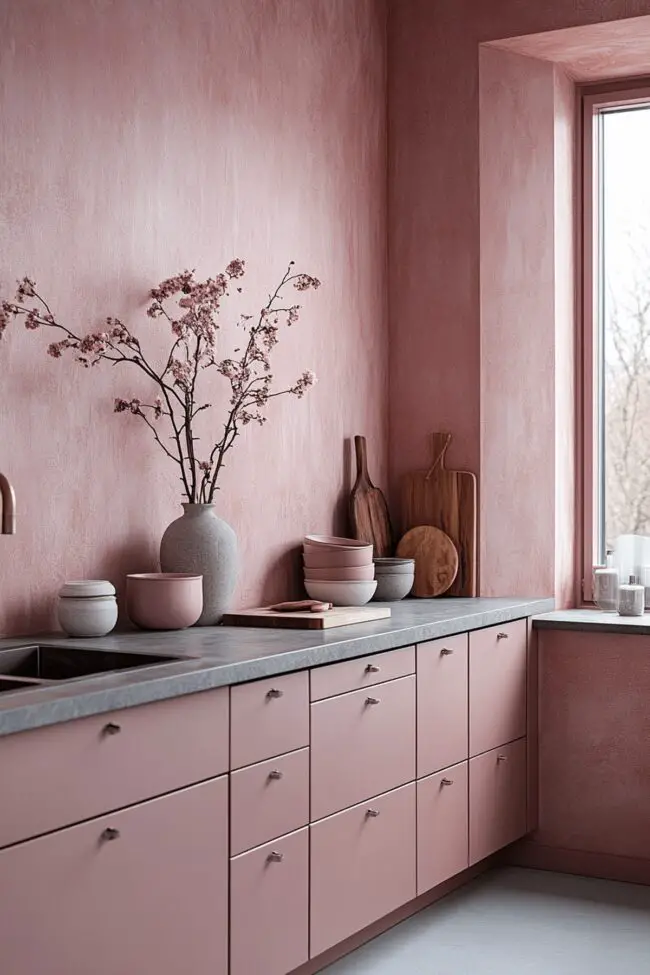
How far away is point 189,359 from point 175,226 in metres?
0.35

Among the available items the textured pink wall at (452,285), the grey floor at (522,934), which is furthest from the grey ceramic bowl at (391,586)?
the grey floor at (522,934)

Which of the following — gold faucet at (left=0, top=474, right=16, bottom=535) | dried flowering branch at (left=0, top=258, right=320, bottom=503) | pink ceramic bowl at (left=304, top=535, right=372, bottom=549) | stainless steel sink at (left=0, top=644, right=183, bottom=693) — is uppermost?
dried flowering branch at (left=0, top=258, right=320, bottom=503)

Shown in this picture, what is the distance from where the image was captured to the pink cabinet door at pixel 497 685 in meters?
3.66

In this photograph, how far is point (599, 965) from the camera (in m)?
3.22

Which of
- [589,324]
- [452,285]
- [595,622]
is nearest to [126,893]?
[595,622]

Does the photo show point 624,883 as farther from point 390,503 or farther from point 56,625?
point 56,625

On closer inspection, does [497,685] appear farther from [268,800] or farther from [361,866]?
[268,800]

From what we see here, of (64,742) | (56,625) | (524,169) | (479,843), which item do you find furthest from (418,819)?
(524,169)

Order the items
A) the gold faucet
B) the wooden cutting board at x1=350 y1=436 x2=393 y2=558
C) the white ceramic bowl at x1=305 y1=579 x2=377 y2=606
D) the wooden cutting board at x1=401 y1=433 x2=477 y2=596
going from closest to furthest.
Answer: the gold faucet
the white ceramic bowl at x1=305 y1=579 x2=377 y2=606
the wooden cutting board at x1=350 y1=436 x2=393 y2=558
the wooden cutting board at x1=401 y1=433 x2=477 y2=596

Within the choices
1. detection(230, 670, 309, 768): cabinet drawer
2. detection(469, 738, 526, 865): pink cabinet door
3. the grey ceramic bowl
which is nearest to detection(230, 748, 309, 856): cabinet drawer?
detection(230, 670, 309, 768): cabinet drawer

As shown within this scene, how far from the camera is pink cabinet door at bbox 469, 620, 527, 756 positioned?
12.0ft

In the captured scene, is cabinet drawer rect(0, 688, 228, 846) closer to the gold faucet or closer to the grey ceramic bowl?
the gold faucet

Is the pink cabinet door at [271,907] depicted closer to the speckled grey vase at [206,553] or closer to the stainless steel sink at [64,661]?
the stainless steel sink at [64,661]

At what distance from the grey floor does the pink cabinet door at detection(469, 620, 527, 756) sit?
0.45 m
